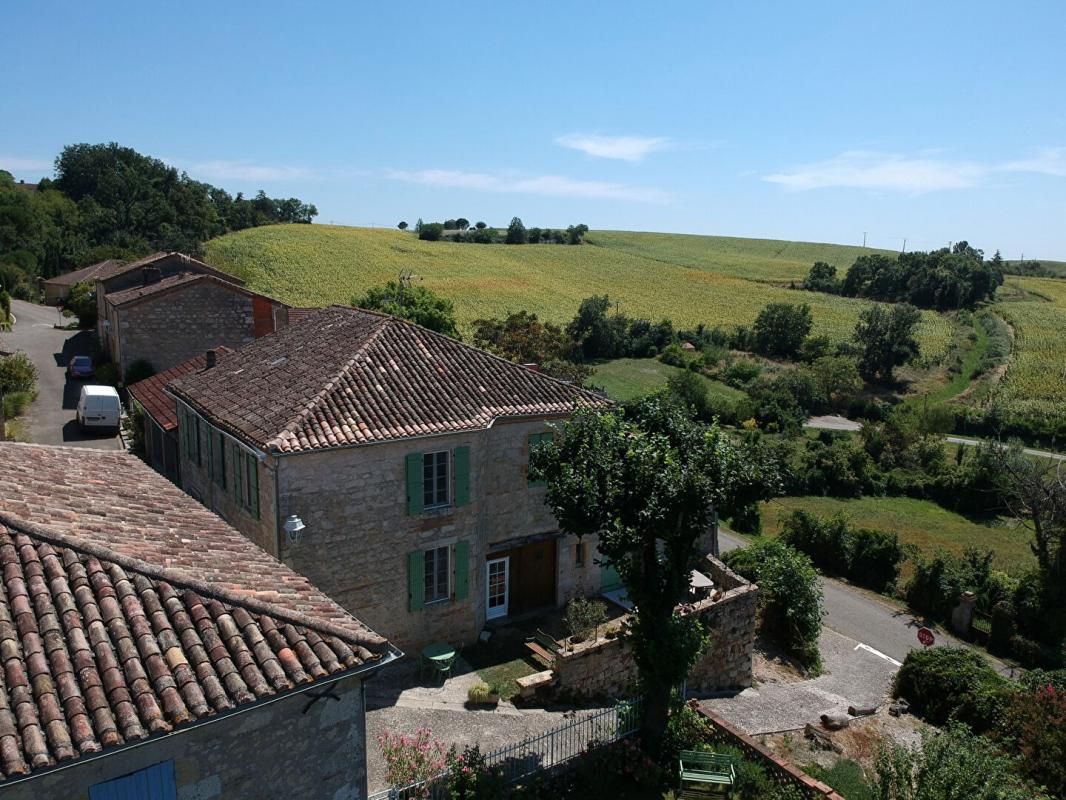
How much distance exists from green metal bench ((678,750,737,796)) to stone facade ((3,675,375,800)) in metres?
7.04

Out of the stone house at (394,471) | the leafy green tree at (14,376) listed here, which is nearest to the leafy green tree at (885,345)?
the stone house at (394,471)

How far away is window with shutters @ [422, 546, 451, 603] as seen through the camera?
1759 centimetres

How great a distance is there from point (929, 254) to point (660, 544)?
10152 cm

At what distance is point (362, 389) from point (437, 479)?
2.58 m

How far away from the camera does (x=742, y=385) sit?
2494 inches

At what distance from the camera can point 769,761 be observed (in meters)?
14.1

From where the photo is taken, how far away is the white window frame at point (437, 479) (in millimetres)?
17125

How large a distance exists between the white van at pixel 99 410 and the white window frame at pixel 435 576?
725 inches

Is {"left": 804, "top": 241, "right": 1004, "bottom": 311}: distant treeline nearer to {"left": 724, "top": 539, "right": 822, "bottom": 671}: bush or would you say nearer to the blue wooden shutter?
{"left": 724, "top": 539, "right": 822, "bottom": 671}: bush

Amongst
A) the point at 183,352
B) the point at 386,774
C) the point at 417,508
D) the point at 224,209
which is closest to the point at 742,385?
the point at 183,352

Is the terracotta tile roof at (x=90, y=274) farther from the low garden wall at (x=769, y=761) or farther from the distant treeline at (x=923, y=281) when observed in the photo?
the distant treeline at (x=923, y=281)

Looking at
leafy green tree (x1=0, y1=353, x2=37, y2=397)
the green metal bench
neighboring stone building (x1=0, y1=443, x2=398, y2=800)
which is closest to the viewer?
neighboring stone building (x1=0, y1=443, x2=398, y2=800)

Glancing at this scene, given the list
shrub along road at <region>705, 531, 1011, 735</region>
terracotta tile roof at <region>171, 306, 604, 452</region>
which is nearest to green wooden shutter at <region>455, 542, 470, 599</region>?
terracotta tile roof at <region>171, 306, 604, 452</region>

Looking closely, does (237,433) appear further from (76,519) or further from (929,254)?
(929,254)
